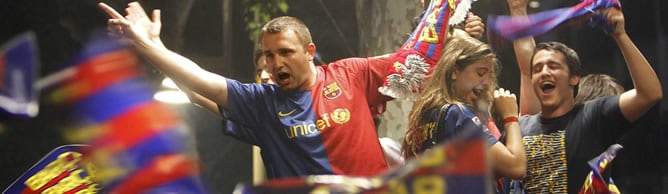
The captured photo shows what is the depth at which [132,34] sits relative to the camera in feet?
6.25

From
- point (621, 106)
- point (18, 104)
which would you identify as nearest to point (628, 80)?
point (621, 106)

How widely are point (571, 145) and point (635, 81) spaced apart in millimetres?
242

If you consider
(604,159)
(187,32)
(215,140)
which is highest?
(187,32)

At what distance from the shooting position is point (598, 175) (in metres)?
1.97

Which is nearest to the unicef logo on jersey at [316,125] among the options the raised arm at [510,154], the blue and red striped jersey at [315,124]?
the blue and red striped jersey at [315,124]

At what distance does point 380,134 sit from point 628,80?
3.11ft

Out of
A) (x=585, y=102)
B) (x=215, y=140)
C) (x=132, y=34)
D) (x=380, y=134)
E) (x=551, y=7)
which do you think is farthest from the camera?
(x=215, y=140)

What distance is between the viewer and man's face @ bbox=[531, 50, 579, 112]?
233cm

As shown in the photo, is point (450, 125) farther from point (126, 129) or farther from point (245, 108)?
point (126, 129)

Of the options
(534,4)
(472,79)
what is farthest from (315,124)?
(534,4)

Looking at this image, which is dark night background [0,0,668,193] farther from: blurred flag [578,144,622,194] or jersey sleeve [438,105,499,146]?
jersey sleeve [438,105,499,146]

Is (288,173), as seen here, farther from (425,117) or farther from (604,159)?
(604,159)

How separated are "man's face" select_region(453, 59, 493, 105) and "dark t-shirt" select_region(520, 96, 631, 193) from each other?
246 millimetres

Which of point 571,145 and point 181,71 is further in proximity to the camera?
point 571,145
